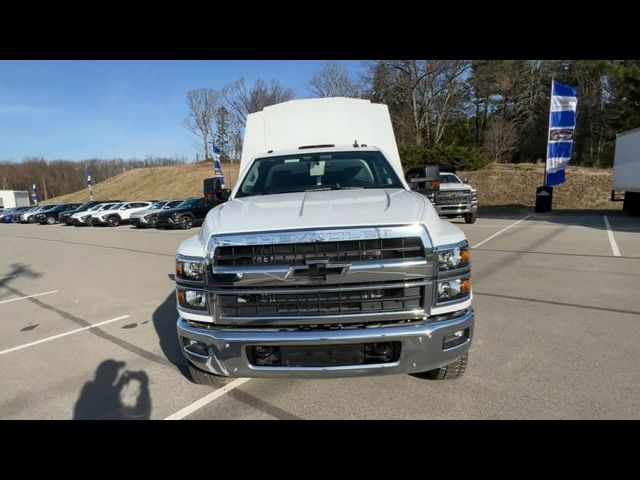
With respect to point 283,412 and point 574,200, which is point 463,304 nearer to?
point 283,412

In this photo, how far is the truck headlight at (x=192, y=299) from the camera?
261cm

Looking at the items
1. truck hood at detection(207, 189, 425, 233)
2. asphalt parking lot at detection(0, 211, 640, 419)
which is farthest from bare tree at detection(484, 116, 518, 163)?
truck hood at detection(207, 189, 425, 233)

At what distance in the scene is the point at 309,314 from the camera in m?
2.49

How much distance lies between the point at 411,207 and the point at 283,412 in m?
1.82

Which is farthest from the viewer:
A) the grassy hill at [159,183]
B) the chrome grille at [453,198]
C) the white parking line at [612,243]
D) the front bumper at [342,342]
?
the grassy hill at [159,183]

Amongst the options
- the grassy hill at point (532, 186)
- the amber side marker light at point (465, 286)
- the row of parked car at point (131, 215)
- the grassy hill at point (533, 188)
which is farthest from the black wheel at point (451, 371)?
the grassy hill at point (532, 186)

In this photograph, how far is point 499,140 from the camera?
38500 millimetres

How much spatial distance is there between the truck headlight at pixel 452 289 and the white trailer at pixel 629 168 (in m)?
16.0

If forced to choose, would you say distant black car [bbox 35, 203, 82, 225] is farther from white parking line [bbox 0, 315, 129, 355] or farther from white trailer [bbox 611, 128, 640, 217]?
white trailer [bbox 611, 128, 640, 217]

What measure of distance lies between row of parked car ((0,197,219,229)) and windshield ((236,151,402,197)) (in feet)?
34.2

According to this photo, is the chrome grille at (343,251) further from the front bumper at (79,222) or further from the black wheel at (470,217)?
the front bumper at (79,222)

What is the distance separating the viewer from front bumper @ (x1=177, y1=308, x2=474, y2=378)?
2410 millimetres

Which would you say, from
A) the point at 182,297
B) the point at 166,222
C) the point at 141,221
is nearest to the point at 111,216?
the point at 141,221
